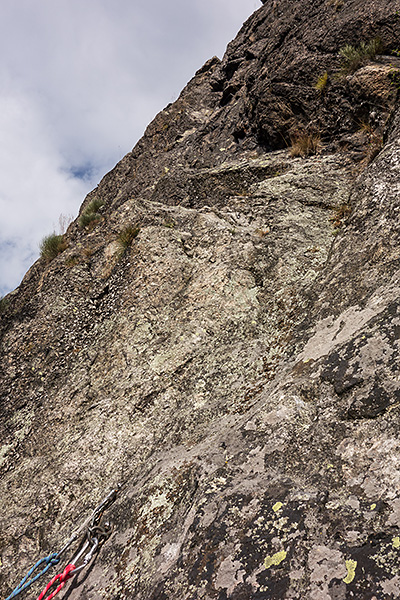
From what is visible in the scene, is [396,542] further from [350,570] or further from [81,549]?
[81,549]

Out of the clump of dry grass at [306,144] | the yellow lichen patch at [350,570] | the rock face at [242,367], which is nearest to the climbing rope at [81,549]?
the rock face at [242,367]

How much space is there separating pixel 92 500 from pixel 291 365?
2.63 m

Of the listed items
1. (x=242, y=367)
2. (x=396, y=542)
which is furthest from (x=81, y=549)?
(x=396, y=542)

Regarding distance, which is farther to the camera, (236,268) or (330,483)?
(236,268)

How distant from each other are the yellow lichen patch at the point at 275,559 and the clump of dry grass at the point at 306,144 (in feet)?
27.2

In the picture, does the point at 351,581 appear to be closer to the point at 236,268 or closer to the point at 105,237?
the point at 236,268

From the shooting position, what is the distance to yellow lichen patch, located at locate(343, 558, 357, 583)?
211cm

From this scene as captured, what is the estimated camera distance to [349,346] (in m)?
3.62

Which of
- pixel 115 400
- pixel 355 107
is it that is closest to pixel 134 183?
pixel 355 107

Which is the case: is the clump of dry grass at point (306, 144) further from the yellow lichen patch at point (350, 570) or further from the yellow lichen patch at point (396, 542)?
the yellow lichen patch at point (350, 570)

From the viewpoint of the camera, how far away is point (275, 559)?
2.42 m

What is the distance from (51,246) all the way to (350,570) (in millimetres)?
8539

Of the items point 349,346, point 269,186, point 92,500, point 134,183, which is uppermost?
point 134,183

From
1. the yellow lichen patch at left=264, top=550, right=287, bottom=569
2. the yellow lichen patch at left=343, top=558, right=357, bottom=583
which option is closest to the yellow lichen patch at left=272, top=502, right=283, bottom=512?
the yellow lichen patch at left=264, top=550, right=287, bottom=569
